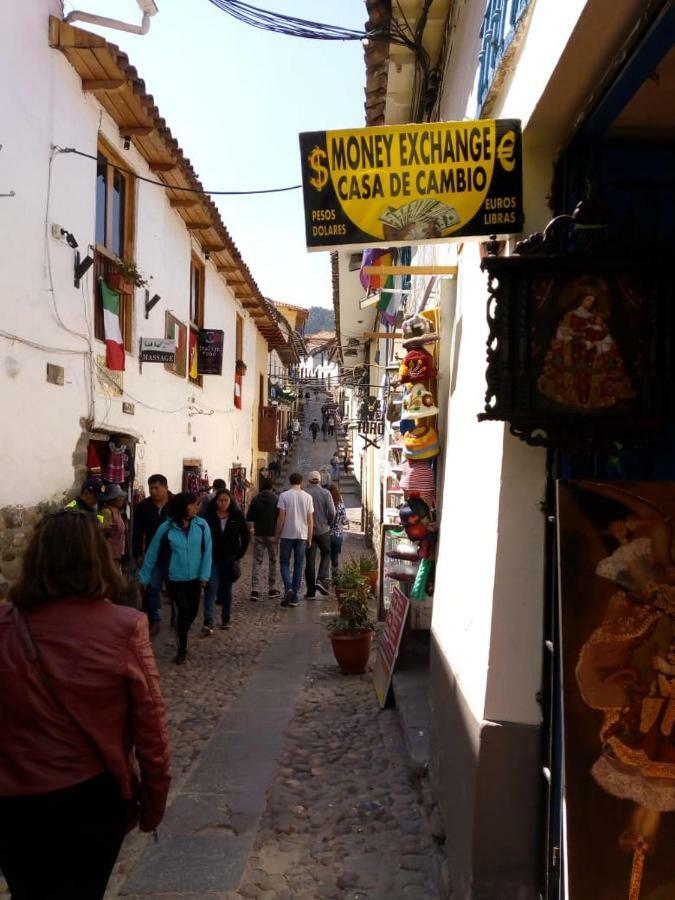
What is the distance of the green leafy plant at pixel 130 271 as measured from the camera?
30.0 feet

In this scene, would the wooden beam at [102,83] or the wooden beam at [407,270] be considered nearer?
the wooden beam at [407,270]

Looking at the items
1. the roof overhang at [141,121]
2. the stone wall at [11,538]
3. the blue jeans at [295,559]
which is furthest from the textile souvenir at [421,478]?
the roof overhang at [141,121]

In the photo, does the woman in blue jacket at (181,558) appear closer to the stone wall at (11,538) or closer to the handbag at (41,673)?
the stone wall at (11,538)

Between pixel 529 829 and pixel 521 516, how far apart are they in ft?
3.81

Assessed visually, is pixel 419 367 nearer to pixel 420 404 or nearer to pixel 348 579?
pixel 420 404

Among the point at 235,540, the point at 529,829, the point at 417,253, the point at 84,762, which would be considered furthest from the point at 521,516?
the point at 235,540

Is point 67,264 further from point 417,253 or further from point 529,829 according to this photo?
point 529,829

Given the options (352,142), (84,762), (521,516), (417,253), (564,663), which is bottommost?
(84,762)

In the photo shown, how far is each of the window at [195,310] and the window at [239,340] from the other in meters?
3.95

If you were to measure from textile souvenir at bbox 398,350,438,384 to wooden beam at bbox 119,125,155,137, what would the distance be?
19.0 ft

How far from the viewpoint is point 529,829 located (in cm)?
286

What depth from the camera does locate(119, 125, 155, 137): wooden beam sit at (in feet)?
29.7

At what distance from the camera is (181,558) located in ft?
23.3

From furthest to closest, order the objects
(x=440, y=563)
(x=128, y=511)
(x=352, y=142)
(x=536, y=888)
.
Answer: (x=128, y=511) → (x=440, y=563) → (x=352, y=142) → (x=536, y=888)
